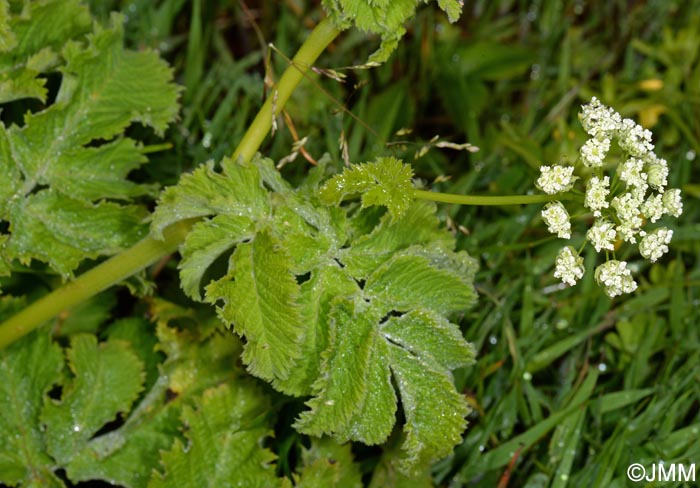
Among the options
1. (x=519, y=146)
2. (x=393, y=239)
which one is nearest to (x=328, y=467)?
(x=393, y=239)

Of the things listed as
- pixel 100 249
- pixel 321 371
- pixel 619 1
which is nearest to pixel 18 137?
pixel 100 249

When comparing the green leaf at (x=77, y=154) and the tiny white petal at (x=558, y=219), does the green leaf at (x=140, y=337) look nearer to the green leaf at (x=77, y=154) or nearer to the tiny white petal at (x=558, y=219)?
the green leaf at (x=77, y=154)

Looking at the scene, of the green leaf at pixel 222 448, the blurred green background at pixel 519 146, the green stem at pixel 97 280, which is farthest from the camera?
the blurred green background at pixel 519 146

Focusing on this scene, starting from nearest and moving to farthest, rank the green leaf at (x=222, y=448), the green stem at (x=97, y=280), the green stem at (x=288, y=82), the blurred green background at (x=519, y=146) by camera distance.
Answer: the green stem at (x=288, y=82)
the green stem at (x=97, y=280)
the green leaf at (x=222, y=448)
the blurred green background at (x=519, y=146)

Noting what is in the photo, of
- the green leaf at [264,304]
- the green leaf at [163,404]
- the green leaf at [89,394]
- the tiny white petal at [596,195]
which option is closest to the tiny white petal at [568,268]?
the tiny white petal at [596,195]

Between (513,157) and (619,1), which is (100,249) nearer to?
(513,157)

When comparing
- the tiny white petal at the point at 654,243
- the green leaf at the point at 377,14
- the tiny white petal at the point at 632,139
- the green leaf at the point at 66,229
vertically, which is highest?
the tiny white petal at the point at 632,139

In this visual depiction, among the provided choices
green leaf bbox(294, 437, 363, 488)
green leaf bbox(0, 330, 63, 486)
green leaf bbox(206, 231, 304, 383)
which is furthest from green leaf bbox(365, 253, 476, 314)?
green leaf bbox(0, 330, 63, 486)

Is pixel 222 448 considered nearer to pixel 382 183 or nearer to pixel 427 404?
pixel 427 404

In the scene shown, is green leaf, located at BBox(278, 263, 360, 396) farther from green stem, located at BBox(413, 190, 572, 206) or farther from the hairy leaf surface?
green stem, located at BBox(413, 190, 572, 206)
